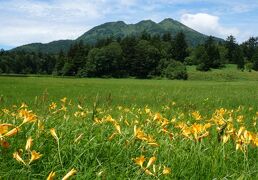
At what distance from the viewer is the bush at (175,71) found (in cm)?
12888

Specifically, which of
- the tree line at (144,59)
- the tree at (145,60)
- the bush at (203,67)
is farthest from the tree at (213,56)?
the tree at (145,60)

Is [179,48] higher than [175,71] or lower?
higher

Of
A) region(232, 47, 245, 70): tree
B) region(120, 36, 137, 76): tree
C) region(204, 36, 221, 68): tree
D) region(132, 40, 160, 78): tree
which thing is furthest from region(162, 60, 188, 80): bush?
region(232, 47, 245, 70): tree

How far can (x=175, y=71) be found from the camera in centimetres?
13075

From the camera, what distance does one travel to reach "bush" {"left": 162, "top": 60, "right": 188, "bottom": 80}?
128875 mm

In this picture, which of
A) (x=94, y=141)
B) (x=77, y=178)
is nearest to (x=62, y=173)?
(x=77, y=178)

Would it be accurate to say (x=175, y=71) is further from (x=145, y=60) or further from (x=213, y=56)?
(x=213, y=56)

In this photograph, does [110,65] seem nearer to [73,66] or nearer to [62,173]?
[73,66]

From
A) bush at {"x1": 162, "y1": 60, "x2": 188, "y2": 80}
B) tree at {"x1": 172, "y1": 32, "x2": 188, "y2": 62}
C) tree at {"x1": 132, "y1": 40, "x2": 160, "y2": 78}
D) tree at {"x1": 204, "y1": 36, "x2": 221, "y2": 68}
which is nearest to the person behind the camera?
bush at {"x1": 162, "y1": 60, "x2": 188, "y2": 80}

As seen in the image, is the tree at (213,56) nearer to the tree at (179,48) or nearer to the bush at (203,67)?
the bush at (203,67)

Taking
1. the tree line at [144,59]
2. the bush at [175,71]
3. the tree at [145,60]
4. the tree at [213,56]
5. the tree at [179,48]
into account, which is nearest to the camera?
the bush at [175,71]

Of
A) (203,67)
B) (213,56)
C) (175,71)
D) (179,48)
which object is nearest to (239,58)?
(213,56)

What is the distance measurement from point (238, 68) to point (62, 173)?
14921cm

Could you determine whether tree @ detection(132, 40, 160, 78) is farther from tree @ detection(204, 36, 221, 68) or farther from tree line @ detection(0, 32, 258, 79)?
tree @ detection(204, 36, 221, 68)
